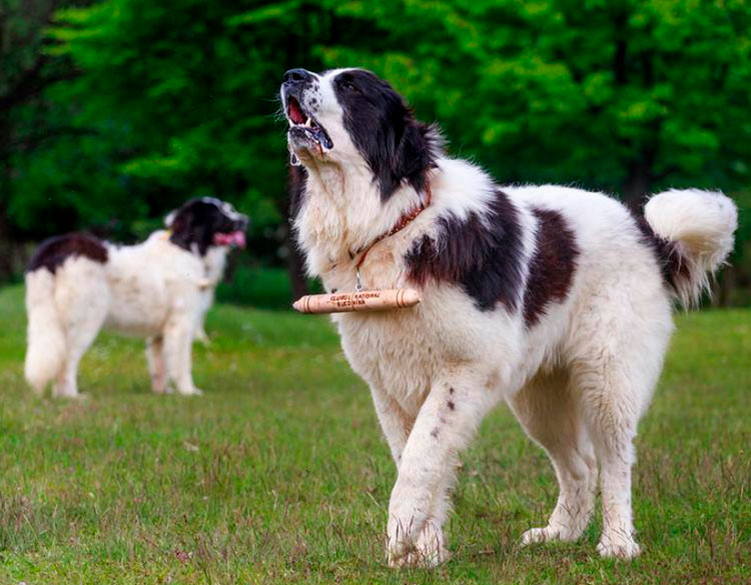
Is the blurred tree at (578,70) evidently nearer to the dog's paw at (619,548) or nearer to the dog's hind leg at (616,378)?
the dog's hind leg at (616,378)

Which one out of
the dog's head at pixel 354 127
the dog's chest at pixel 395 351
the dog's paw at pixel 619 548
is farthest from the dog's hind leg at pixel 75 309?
the dog's paw at pixel 619 548

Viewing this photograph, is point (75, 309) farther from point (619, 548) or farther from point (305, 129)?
point (619, 548)

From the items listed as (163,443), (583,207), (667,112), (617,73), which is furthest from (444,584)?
(617,73)

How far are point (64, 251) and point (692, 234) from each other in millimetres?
7876

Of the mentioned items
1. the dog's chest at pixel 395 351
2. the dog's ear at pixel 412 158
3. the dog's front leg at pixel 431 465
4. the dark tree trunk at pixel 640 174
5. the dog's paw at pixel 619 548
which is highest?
the dog's ear at pixel 412 158

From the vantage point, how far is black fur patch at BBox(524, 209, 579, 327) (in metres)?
5.52

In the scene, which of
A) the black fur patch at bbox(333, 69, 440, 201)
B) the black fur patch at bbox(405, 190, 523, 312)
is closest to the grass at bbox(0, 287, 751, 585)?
the black fur patch at bbox(405, 190, 523, 312)

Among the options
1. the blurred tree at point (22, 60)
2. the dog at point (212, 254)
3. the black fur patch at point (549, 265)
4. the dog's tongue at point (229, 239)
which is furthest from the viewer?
the blurred tree at point (22, 60)

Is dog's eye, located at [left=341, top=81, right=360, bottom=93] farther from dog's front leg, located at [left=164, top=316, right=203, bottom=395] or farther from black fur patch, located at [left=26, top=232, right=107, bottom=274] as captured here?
dog's front leg, located at [left=164, top=316, right=203, bottom=395]

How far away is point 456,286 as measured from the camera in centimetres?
511

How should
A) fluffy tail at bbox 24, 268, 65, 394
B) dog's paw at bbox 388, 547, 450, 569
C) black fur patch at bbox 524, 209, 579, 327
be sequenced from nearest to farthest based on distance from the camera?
1. dog's paw at bbox 388, 547, 450, 569
2. black fur patch at bbox 524, 209, 579, 327
3. fluffy tail at bbox 24, 268, 65, 394

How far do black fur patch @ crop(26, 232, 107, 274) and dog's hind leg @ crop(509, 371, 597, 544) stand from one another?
7160 millimetres

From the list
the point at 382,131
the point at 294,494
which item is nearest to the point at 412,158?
the point at 382,131

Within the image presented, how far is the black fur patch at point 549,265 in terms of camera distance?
217 inches
